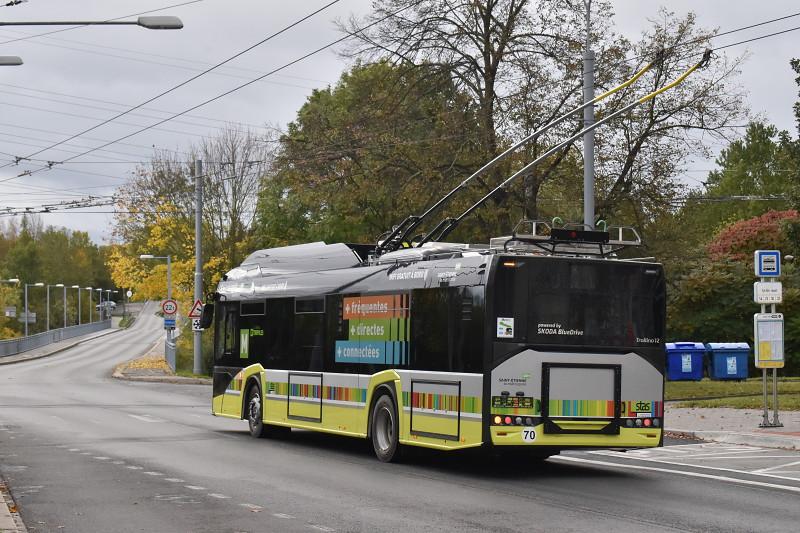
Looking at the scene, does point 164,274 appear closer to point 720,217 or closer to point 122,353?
point 122,353

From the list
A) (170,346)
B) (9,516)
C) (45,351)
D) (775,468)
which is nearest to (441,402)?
(775,468)

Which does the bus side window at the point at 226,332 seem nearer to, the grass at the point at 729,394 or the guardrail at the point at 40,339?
the grass at the point at 729,394

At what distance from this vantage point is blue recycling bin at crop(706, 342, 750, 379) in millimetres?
37906

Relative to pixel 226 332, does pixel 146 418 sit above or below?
below

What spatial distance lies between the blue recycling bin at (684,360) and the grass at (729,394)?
0.31 meters

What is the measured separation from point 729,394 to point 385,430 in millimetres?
16201

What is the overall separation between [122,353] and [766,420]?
6953cm

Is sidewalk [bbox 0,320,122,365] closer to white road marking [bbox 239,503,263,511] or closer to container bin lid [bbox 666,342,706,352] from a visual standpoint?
container bin lid [bbox 666,342,706,352]

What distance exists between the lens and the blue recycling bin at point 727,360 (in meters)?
37.9

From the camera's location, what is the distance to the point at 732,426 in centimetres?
2245

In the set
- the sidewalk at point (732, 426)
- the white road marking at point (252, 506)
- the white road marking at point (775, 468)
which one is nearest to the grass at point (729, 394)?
the sidewalk at point (732, 426)

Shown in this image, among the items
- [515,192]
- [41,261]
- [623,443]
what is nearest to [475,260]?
[623,443]

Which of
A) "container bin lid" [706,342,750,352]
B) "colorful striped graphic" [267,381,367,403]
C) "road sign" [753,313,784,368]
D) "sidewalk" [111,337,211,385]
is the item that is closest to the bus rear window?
"colorful striped graphic" [267,381,367,403]

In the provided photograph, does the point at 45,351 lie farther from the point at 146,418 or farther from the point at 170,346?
the point at 146,418
